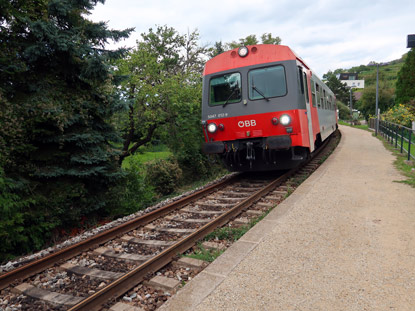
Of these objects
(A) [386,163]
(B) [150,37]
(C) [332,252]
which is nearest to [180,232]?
(C) [332,252]

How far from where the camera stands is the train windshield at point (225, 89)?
7992mm

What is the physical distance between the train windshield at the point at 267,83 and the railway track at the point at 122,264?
2.74 metres

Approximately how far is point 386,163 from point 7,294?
1052 centimetres

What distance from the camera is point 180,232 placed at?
16.6 ft

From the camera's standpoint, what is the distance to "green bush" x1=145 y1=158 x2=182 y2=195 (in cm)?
1145

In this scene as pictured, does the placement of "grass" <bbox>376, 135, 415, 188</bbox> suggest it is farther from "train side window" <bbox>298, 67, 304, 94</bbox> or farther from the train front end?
"train side window" <bbox>298, 67, 304, 94</bbox>

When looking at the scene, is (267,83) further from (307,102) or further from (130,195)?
(130,195)

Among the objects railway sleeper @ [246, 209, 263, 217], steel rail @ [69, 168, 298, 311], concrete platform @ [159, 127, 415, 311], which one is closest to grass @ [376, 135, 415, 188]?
concrete platform @ [159, 127, 415, 311]

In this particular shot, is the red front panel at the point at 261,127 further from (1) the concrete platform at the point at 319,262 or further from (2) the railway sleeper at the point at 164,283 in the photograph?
(2) the railway sleeper at the point at 164,283

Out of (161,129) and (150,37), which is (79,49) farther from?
(150,37)

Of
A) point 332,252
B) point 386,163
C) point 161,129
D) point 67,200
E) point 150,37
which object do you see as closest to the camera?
point 332,252

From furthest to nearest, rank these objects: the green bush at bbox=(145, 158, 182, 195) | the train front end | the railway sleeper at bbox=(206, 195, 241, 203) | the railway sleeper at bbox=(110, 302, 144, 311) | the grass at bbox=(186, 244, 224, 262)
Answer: the green bush at bbox=(145, 158, 182, 195), the train front end, the railway sleeper at bbox=(206, 195, 241, 203), the grass at bbox=(186, 244, 224, 262), the railway sleeper at bbox=(110, 302, 144, 311)

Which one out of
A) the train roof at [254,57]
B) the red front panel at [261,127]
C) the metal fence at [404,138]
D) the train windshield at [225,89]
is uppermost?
the train roof at [254,57]

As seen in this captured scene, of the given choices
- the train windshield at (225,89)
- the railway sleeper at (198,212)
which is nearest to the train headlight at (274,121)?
the train windshield at (225,89)
